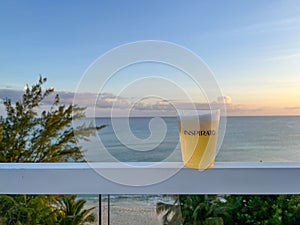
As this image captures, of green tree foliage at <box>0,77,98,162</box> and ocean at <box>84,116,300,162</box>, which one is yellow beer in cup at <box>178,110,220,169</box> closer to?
Answer: ocean at <box>84,116,300,162</box>

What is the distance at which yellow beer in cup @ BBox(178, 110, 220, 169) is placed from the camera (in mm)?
1005

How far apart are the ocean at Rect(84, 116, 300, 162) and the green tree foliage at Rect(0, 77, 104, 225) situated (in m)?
0.10

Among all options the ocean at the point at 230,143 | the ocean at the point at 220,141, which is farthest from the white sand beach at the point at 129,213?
the ocean at the point at 220,141

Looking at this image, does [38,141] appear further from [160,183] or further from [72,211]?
[160,183]

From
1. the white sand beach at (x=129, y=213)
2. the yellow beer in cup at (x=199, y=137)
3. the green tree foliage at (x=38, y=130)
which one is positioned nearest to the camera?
the yellow beer in cup at (x=199, y=137)

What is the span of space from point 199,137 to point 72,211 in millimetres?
541

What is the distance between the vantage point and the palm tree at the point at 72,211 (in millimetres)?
1085

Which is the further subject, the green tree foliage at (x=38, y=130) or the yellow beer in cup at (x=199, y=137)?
the green tree foliage at (x=38, y=130)

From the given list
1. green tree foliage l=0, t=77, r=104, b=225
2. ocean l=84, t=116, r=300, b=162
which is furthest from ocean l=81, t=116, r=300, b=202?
green tree foliage l=0, t=77, r=104, b=225

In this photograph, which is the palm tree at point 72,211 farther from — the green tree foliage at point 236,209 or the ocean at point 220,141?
the green tree foliage at point 236,209

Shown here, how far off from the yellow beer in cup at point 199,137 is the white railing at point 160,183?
0.04 meters

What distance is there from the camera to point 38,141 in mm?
1367

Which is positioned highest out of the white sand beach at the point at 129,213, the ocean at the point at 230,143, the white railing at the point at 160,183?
the ocean at the point at 230,143

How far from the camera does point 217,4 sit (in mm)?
1531
